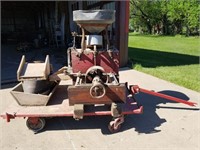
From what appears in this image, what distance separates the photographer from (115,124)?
330 cm

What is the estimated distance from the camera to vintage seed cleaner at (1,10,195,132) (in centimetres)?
321

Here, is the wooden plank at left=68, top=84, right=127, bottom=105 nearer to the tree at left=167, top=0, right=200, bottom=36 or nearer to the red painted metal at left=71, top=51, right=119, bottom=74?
the red painted metal at left=71, top=51, right=119, bottom=74

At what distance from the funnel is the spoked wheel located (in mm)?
1340

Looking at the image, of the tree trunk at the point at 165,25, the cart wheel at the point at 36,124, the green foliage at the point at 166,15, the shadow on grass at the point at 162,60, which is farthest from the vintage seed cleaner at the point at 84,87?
the tree trunk at the point at 165,25

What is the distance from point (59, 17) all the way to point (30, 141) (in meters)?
10.6

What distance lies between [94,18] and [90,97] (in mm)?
1078

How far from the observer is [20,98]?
355 centimetres

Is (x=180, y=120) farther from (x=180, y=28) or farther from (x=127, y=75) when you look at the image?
(x=180, y=28)

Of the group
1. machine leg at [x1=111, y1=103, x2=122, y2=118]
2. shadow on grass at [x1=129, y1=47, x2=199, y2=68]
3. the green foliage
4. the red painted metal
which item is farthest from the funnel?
the green foliage

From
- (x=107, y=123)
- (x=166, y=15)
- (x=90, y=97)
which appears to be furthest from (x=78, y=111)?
(x=166, y=15)

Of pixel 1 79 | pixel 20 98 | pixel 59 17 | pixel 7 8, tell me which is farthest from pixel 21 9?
pixel 20 98

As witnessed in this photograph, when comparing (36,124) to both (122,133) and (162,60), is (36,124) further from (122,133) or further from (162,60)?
(162,60)

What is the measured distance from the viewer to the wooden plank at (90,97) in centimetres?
320

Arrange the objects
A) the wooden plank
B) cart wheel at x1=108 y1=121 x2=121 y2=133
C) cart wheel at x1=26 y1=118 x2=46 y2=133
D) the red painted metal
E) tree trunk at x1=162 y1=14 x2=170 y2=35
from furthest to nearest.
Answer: tree trunk at x1=162 y1=14 x2=170 y2=35 < the red painted metal < cart wheel at x1=26 y1=118 x2=46 y2=133 < cart wheel at x1=108 y1=121 x2=121 y2=133 < the wooden plank
